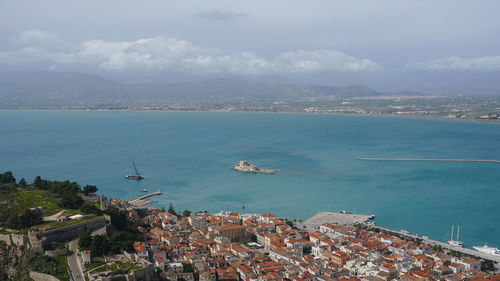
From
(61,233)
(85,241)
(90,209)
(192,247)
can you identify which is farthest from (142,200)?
(85,241)

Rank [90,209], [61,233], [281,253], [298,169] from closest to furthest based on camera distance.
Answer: [61,233] → [90,209] → [281,253] → [298,169]

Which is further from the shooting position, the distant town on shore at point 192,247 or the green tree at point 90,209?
the green tree at point 90,209

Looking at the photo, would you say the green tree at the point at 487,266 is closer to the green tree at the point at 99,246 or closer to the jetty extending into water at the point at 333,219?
the jetty extending into water at the point at 333,219

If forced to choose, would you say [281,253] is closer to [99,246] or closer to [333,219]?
[333,219]

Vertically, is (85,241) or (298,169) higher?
(85,241)

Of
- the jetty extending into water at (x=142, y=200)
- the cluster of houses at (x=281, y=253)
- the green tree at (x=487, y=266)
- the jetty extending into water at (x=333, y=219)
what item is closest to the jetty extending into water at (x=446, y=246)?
the green tree at (x=487, y=266)

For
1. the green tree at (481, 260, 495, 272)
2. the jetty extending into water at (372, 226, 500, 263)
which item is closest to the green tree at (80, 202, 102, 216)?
the jetty extending into water at (372, 226, 500, 263)

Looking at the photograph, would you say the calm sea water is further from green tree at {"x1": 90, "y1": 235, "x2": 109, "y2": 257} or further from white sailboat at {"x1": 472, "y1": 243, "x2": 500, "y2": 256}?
green tree at {"x1": 90, "y1": 235, "x2": 109, "y2": 257}
